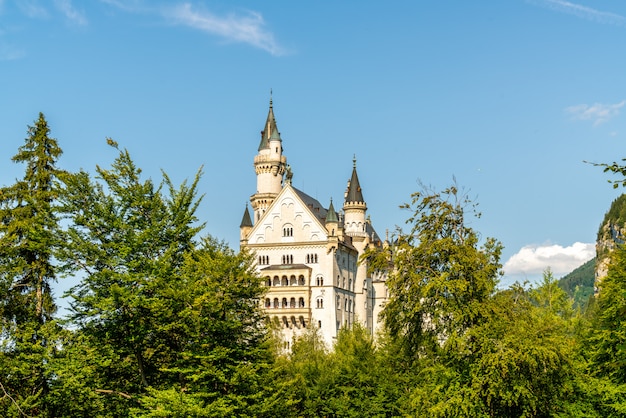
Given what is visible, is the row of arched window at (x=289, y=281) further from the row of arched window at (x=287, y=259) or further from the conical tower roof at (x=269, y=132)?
the conical tower roof at (x=269, y=132)

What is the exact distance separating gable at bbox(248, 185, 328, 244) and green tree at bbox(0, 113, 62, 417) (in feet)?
251

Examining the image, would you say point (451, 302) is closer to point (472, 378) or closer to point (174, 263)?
point (472, 378)

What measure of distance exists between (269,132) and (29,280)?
87961mm

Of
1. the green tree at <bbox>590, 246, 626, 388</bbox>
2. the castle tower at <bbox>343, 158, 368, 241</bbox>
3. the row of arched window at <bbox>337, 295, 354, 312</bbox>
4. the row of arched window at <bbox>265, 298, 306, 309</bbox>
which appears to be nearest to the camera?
the green tree at <bbox>590, 246, 626, 388</bbox>

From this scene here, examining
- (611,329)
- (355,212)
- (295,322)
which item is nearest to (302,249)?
(295,322)

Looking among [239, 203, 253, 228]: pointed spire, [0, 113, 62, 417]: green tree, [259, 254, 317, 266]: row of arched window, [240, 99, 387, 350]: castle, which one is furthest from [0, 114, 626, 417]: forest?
[239, 203, 253, 228]: pointed spire

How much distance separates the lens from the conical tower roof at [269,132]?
388 ft

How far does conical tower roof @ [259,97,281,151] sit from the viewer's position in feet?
388

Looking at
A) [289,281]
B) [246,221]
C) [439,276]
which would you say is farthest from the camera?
[246,221]

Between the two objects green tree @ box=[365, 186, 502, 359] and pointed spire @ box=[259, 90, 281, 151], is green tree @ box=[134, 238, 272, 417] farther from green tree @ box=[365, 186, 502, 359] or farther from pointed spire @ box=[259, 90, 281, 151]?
pointed spire @ box=[259, 90, 281, 151]

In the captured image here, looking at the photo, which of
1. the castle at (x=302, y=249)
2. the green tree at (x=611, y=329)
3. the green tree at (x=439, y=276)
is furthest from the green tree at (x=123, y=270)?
the castle at (x=302, y=249)

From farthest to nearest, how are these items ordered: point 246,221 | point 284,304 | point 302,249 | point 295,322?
point 246,221 → point 302,249 → point 284,304 → point 295,322

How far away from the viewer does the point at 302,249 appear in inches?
4318

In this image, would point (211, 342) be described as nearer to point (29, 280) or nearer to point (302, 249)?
point (29, 280)
